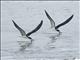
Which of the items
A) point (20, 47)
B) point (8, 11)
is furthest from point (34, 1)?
point (20, 47)

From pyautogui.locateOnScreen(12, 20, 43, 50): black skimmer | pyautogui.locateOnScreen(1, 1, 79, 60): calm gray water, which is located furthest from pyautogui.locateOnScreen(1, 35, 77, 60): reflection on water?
pyautogui.locateOnScreen(12, 20, 43, 50): black skimmer

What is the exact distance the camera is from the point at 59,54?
13.1 meters

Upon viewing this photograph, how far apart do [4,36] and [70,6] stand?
989 centimetres

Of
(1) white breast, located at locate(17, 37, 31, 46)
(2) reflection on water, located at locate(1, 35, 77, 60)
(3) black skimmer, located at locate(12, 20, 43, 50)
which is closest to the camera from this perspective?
(2) reflection on water, located at locate(1, 35, 77, 60)

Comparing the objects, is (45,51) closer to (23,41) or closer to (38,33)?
(23,41)

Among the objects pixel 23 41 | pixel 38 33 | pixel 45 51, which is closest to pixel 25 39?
pixel 23 41

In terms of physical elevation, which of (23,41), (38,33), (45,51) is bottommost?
(45,51)

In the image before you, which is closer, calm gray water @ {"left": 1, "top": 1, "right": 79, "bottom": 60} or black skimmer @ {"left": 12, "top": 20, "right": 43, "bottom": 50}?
calm gray water @ {"left": 1, "top": 1, "right": 79, "bottom": 60}

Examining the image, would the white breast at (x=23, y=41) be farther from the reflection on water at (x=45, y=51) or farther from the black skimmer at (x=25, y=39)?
the reflection on water at (x=45, y=51)

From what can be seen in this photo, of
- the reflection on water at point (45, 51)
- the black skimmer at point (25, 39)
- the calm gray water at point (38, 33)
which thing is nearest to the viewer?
the reflection on water at point (45, 51)

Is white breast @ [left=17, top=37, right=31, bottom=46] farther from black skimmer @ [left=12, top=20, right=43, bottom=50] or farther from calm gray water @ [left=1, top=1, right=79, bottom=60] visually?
calm gray water @ [left=1, top=1, right=79, bottom=60]

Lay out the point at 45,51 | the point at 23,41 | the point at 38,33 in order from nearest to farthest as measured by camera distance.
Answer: the point at 45,51, the point at 23,41, the point at 38,33

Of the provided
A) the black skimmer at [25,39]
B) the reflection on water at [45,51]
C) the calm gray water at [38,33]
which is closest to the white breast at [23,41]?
the black skimmer at [25,39]

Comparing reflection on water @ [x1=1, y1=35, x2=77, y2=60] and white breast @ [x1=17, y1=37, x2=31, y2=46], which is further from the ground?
white breast @ [x1=17, y1=37, x2=31, y2=46]
